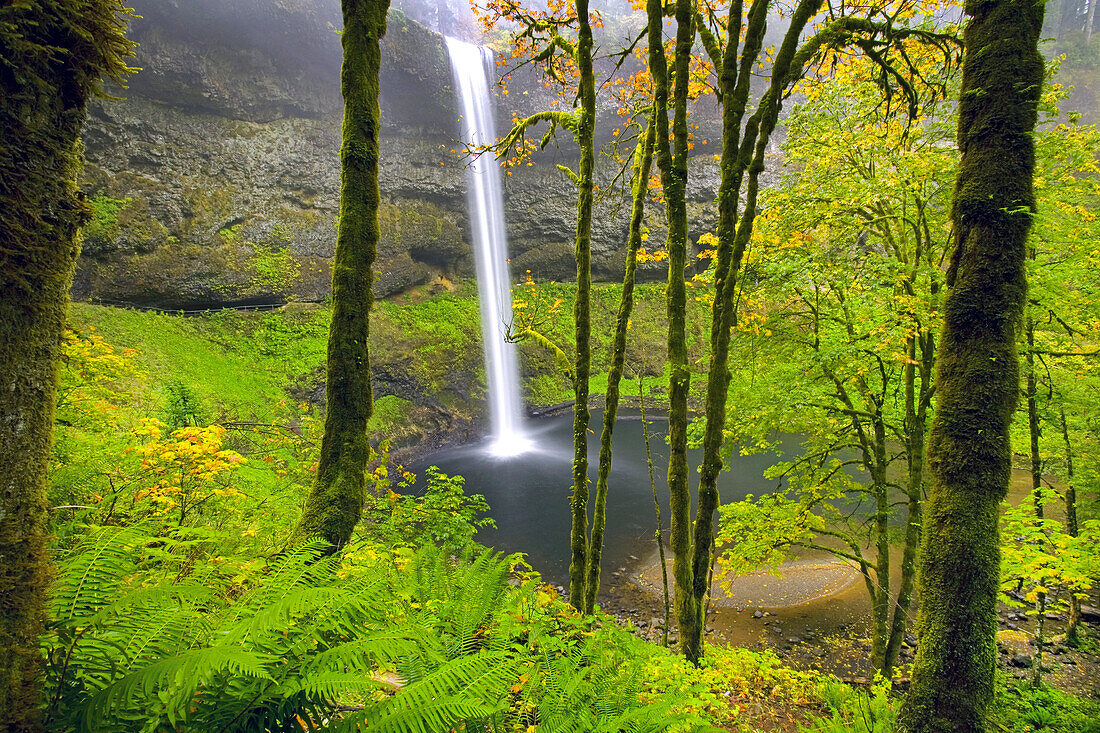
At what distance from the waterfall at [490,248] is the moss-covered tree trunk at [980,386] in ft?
53.5

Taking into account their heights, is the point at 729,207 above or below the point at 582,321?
above

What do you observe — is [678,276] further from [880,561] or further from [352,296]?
[880,561]

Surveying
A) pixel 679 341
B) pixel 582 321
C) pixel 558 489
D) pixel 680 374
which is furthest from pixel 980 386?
pixel 558 489

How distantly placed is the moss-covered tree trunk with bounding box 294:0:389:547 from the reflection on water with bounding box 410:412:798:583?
770 centimetres

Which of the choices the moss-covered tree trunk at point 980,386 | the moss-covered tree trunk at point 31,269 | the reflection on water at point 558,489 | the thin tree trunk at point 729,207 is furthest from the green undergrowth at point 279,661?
the reflection on water at point 558,489

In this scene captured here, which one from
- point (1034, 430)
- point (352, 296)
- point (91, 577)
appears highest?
point (352, 296)

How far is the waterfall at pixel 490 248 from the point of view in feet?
68.4

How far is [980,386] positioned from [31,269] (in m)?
3.46

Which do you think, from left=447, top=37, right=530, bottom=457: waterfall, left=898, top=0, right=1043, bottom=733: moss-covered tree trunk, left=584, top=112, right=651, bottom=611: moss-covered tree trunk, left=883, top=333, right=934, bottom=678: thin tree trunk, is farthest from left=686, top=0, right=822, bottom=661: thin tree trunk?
left=447, top=37, right=530, bottom=457: waterfall

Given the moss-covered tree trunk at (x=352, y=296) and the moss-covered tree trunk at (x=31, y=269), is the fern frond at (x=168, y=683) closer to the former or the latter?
the moss-covered tree trunk at (x=31, y=269)

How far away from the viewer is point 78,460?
173 inches

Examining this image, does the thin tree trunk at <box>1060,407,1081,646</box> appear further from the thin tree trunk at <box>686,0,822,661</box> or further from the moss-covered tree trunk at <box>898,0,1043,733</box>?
the moss-covered tree trunk at <box>898,0,1043,733</box>

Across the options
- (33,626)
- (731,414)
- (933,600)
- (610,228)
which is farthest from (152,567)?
(610,228)

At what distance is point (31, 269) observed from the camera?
1.23 meters
